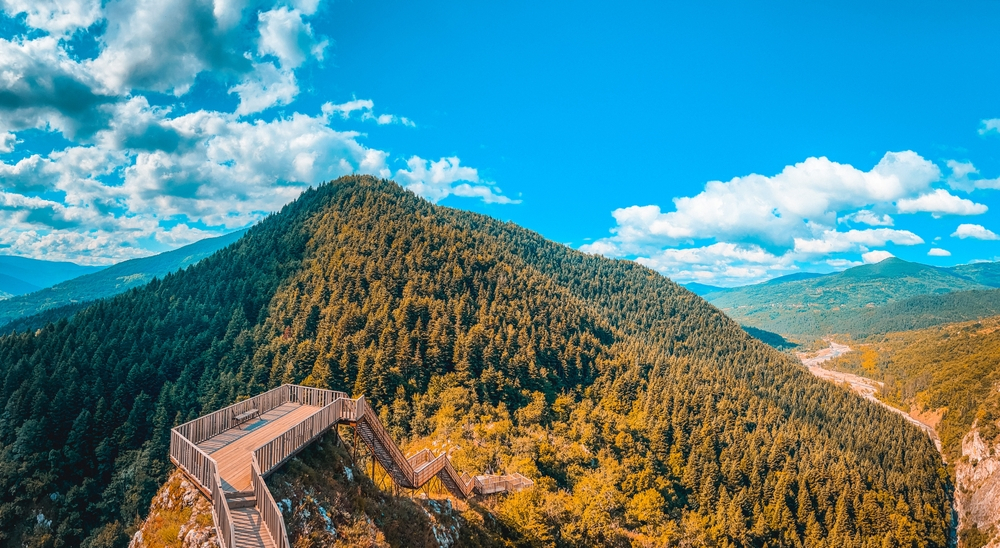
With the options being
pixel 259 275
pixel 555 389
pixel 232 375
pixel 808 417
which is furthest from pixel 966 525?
pixel 259 275

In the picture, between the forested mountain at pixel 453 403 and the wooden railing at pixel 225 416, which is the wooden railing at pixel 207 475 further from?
the forested mountain at pixel 453 403

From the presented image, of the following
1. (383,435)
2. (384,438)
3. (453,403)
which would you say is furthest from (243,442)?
(453,403)

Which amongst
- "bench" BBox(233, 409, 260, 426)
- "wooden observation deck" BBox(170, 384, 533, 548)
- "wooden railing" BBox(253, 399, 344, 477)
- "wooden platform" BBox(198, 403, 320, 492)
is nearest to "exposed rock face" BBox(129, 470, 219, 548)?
"wooden observation deck" BBox(170, 384, 533, 548)

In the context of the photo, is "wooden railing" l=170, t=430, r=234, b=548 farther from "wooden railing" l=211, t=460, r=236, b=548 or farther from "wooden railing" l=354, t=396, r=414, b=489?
"wooden railing" l=354, t=396, r=414, b=489

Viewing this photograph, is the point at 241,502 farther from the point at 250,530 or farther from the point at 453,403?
the point at 453,403

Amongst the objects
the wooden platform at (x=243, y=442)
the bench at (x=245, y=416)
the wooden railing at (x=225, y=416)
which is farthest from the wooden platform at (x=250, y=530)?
the bench at (x=245, y=416)

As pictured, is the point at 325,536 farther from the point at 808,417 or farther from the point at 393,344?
the point at 808,417
